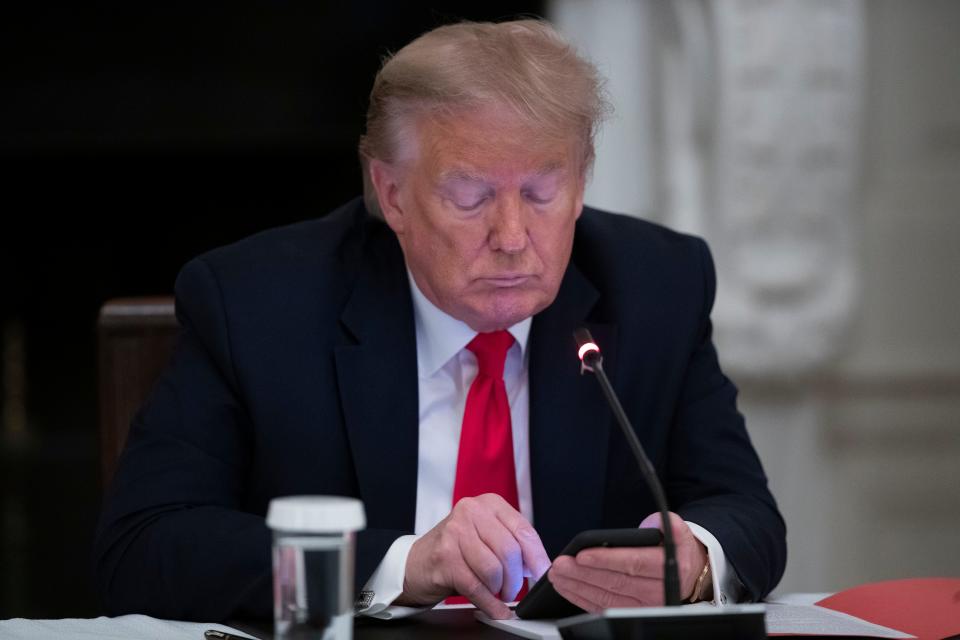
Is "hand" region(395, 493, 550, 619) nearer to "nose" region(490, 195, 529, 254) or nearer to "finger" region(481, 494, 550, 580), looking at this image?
"finger" region(481, 494, 550, 580)

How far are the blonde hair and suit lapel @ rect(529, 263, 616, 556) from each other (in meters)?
0.27

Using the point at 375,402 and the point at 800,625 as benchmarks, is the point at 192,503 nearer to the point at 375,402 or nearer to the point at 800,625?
the point at 375,402

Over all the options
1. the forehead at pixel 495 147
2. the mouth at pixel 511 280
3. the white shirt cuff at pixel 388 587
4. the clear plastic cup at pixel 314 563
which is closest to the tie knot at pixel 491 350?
the mouth at pixel 511 280

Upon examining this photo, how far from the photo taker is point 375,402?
181 cm

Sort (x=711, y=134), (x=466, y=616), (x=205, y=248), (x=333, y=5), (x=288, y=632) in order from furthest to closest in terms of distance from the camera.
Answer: (x=205, y=248), (x=333, y=5), (x=711, y=134), (x=466, y=616), (x=288, y=632)

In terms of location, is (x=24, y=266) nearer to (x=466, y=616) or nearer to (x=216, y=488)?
(x=216, y=488)

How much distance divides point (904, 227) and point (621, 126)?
0.84 metres

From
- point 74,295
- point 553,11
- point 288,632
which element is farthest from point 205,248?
point 288,632

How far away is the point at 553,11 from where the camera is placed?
362 cm

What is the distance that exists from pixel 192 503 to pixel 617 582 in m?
0.58

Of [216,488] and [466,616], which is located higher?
[216,488]

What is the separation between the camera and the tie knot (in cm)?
185

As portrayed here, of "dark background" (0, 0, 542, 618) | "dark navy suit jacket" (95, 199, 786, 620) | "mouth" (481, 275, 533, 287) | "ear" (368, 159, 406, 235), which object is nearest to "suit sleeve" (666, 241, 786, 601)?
"dark navy suit jacket" (95, 199, 786, 620)

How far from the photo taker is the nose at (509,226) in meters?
1.68
